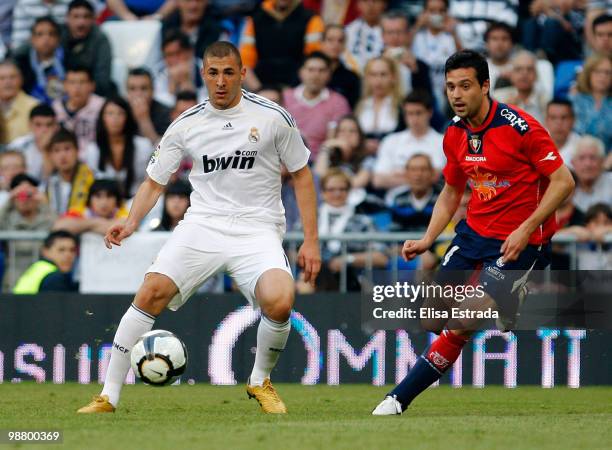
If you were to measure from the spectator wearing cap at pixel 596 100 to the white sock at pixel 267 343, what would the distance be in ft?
22.9

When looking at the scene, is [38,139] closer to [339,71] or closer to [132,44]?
[132,44]

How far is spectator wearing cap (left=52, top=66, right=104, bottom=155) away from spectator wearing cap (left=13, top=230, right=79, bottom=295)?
2.73 m

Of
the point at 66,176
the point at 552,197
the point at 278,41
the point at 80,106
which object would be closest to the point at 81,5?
the point at 80,106

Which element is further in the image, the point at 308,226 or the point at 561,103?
the point at 561,103

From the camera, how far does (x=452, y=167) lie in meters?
9.46

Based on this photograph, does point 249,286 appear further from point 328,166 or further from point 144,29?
point 144,29

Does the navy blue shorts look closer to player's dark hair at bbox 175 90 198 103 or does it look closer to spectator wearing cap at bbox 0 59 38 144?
player's dark hair at bbox 175 90 198 103

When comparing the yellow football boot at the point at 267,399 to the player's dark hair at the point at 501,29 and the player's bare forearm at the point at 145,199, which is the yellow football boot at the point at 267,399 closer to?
the player's bare forearm at the point at 145,199

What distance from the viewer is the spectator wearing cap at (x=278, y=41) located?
1656 centimetres

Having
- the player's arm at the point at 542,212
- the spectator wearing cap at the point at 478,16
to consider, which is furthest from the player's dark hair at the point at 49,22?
the player's arm at the point at 542,212

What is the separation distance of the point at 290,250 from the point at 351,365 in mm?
1246

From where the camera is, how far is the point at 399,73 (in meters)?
15.9

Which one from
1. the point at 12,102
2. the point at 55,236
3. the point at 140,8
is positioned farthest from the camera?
the point at 140,8

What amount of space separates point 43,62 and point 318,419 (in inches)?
368
